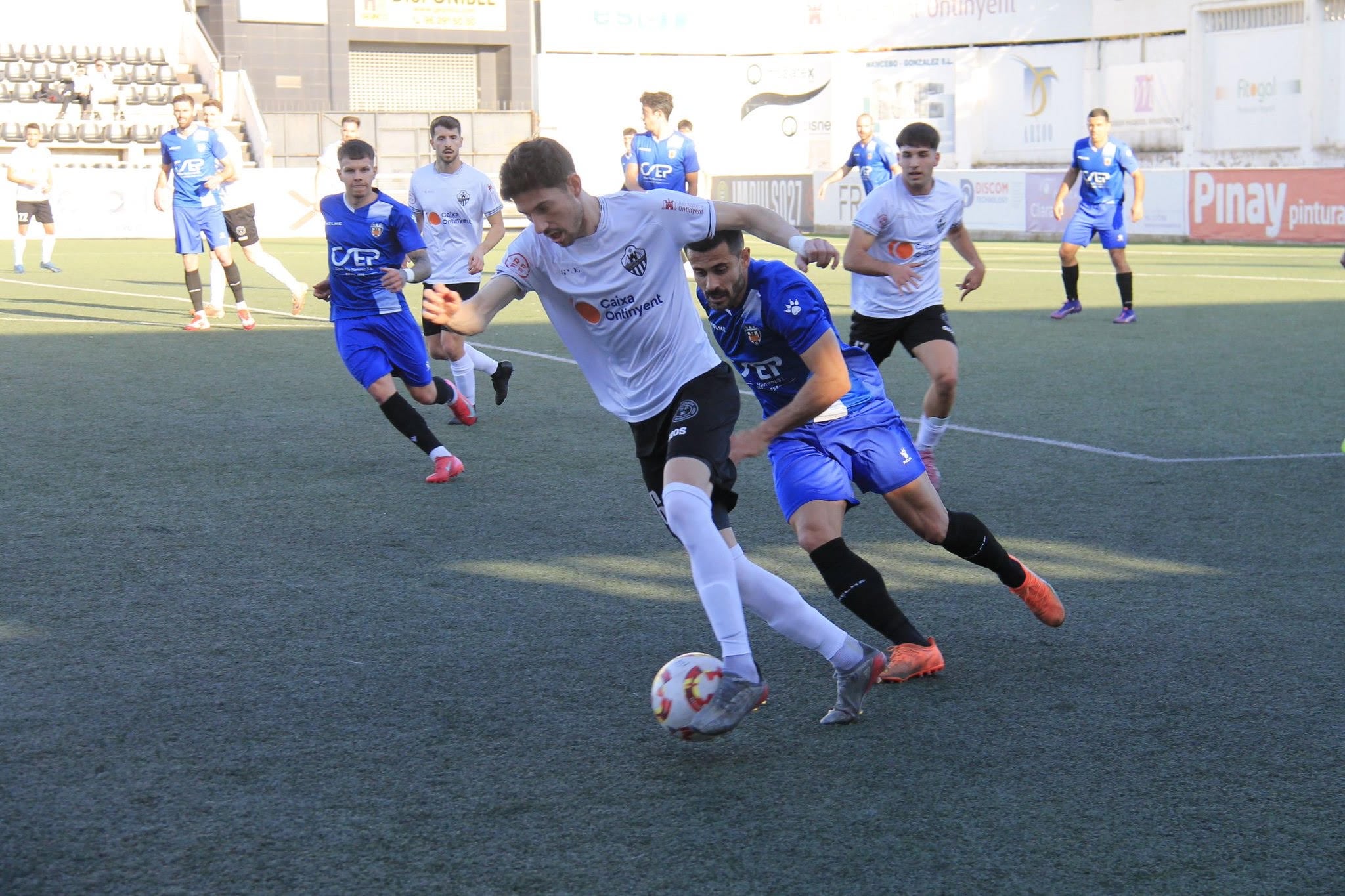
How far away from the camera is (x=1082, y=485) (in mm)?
7375

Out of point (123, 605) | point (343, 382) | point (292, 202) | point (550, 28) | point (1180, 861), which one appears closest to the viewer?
point (1180, 861)

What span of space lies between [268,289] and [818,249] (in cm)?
1706

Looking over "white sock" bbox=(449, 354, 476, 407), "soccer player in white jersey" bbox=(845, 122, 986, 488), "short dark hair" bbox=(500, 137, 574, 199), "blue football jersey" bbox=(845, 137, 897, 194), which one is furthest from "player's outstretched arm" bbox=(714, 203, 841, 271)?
"blue football jersey" bbox=(845, 137, 897, 194)

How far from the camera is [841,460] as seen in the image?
468cm

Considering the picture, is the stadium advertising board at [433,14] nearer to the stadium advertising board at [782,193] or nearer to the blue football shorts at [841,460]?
the stadium advertising board at [782,193]

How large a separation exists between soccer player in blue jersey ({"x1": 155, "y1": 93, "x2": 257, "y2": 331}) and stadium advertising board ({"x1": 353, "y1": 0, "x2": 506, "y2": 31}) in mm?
32820

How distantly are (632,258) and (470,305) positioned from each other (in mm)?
490

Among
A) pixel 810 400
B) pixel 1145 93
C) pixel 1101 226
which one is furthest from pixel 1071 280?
pixel 1145 93

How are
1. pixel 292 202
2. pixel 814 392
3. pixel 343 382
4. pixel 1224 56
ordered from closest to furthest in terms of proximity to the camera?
pixel 814 392, pixel 343 382, pixel 292 202, pixel 1224 56

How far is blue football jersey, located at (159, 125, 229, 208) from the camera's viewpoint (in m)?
14.8

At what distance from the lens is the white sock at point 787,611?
416cm

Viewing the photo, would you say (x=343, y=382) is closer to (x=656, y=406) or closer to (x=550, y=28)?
(x=656, y=406)

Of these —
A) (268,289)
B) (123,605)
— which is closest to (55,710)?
(123,605)

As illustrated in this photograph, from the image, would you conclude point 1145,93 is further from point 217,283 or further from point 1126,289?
point 217,283
